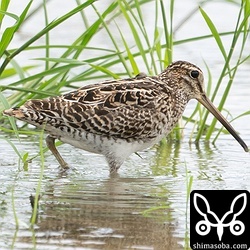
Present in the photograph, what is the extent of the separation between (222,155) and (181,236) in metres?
2.76

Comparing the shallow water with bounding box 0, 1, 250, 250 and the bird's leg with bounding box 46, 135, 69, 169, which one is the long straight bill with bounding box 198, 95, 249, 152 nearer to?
the shallow water with bounding box 0, 1, 250, 250

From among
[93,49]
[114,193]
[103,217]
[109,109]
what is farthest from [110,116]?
[103,217]

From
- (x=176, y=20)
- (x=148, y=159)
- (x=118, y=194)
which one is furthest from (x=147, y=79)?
(x=176, y=20)

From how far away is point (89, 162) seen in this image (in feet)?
28.6

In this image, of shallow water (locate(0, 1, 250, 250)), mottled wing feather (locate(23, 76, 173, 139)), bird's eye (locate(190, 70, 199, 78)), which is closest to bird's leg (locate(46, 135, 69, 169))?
shallow water (locate(0, 1, 250, 250))

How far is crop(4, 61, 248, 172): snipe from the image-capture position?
8.00 m

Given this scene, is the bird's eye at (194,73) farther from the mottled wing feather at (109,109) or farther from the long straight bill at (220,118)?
the mottled wing feather at (109,109)

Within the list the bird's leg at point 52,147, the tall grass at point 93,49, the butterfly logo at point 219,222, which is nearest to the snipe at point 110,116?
the bird's leg at point 52,147

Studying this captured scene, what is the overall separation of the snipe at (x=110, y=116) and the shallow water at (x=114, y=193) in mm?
239

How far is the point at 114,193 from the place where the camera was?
7.57 metres

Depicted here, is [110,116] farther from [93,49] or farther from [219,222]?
[219,222]

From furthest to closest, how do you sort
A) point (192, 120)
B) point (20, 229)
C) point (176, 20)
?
point (176, 20) → point (192, 120) → point (20, 229)

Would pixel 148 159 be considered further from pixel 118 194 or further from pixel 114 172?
pixel 118 194

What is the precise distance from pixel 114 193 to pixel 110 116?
84 centimetres
